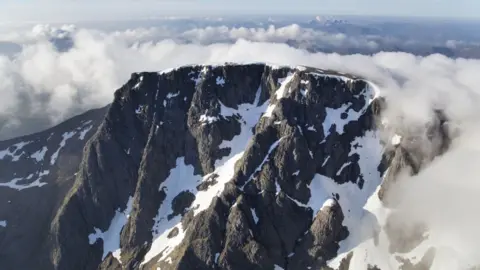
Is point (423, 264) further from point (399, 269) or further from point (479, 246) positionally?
point (479, 246)

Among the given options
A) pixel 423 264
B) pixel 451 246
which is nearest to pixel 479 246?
pixel 451 246

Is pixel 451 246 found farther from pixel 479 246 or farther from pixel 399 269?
pixel 399 269

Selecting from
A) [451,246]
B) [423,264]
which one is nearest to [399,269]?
[423,264]

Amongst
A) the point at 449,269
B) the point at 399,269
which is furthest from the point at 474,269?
the point at 399,269

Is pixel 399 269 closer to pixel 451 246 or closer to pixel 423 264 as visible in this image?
pixel 423 264

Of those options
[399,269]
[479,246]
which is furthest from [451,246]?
[399,269]

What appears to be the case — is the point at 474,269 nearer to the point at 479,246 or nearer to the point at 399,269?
the point at 479,246
